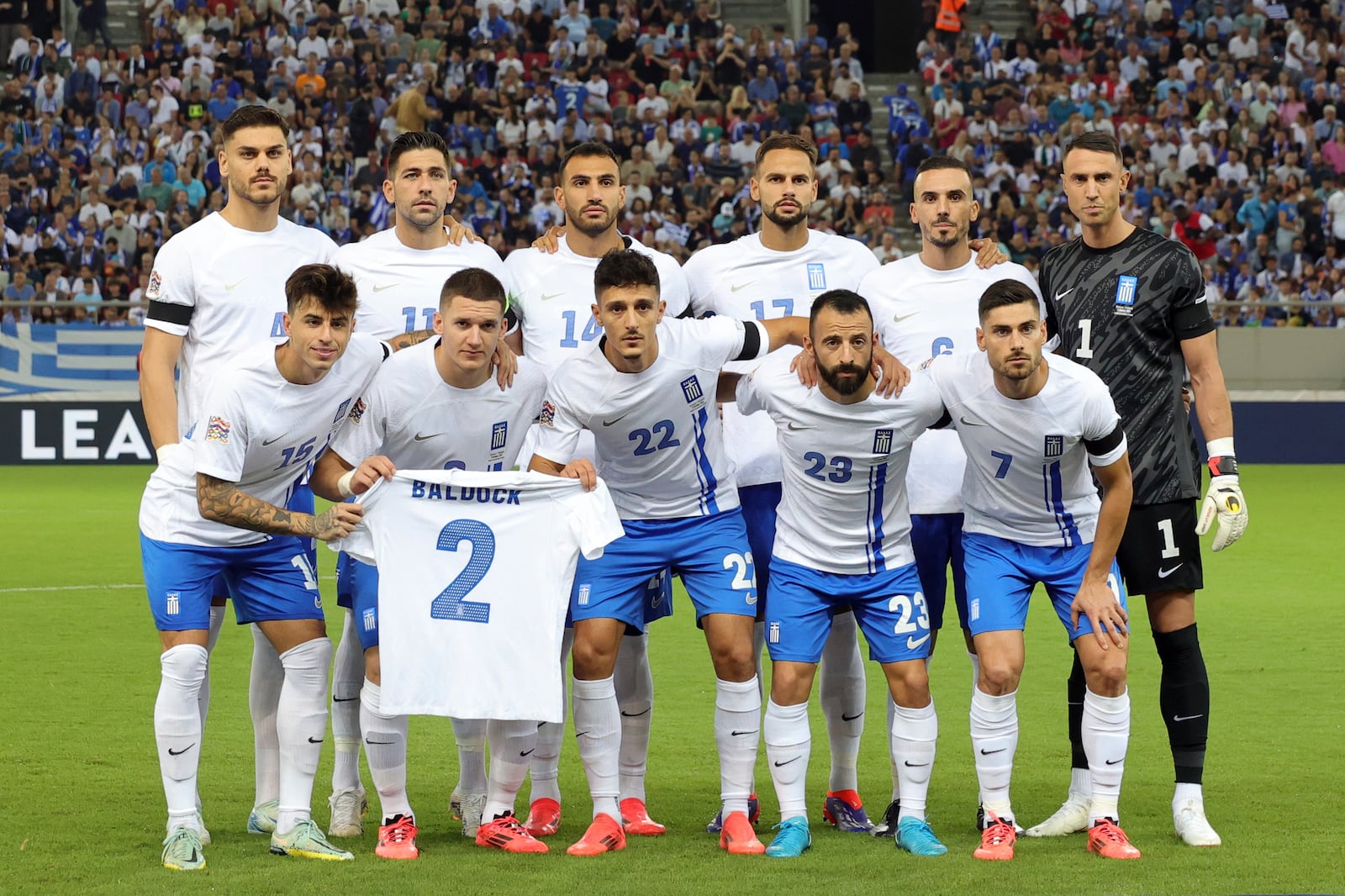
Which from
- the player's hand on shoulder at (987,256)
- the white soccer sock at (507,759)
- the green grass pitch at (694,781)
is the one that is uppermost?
the player's hand on shoulder at (987,256)

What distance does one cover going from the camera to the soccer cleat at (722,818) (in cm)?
588

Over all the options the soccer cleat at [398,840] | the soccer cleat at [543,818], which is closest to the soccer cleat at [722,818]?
the soccer cleat at [543,818]

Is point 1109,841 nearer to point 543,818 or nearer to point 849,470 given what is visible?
point 849,470

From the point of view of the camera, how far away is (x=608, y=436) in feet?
19.1

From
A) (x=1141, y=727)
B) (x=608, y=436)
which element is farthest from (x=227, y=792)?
(x=1141, y=727)

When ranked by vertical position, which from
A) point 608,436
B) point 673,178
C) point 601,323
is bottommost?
point 608,436

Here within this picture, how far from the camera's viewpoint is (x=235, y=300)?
596 centimetres

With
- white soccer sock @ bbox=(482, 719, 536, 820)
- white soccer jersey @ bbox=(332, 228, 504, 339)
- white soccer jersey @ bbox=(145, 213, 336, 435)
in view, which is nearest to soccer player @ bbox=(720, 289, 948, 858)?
white soccer sock @ bbox=(482, 719, 536, 820)

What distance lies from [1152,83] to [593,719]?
22.6 meters

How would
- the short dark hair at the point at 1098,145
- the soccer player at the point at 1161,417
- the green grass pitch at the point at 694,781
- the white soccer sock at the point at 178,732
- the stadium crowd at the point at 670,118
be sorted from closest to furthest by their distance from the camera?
the green grass pitch at the point at 694,781 < the white soccer sock at the point at 178,732 < the soccer player at the point at 1161,417 < the short dark hair at the point at 1098,145 < the stadium crowd at the point at 670,118

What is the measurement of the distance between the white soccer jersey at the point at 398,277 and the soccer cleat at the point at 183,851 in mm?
1961

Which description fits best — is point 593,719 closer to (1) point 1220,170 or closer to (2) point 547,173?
(2) point 547,173

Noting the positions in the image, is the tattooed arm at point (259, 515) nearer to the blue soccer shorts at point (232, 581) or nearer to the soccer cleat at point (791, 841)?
the blue soccer shorts at point (232, 581)

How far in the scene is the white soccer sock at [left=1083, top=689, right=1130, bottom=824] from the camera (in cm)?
555
